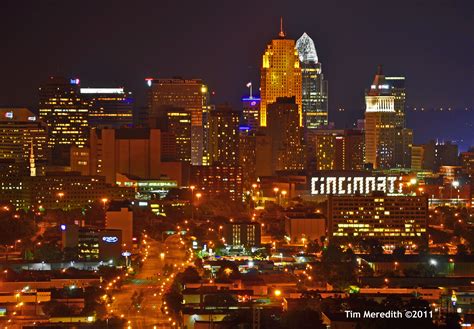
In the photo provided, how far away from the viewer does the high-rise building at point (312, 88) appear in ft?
225

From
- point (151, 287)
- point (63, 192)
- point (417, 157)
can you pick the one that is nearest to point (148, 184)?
point (63, 192)

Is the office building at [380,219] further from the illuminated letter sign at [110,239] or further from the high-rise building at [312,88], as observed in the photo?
the high-rise building at [312,88]

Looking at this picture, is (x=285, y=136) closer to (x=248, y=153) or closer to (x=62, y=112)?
(x=248, y=153)

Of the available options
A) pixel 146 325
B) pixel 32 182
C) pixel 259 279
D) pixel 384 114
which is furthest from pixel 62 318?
pixel 384 114

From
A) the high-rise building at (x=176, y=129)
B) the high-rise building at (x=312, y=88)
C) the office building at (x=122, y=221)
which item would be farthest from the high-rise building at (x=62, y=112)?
the office building at (x=122, y=221)

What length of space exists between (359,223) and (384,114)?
26750mm

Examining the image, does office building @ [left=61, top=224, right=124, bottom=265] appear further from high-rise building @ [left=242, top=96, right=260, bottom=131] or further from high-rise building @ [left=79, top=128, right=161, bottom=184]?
high-rise building @ [left=242, top=96, right=260, bottom=131]

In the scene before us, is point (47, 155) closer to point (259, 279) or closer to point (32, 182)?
point (32, 182)

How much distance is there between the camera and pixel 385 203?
126ft

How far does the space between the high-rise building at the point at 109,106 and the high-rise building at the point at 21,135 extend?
164 inches

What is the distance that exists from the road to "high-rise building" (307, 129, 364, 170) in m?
20.9

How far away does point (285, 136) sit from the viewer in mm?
55688

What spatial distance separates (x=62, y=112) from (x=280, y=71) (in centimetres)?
1192

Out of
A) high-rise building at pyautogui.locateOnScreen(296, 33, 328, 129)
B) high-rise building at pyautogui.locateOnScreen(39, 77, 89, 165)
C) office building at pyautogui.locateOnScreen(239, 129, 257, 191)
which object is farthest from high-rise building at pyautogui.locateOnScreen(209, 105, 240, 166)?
high-rise building at pyautogui.locateOnScreen(296, 33, 328, 129)
